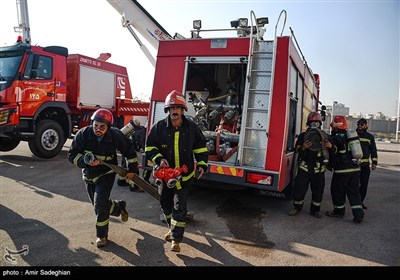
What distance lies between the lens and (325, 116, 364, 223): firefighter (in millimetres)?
4473

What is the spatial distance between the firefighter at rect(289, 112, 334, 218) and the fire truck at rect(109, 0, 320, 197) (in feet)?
0.67

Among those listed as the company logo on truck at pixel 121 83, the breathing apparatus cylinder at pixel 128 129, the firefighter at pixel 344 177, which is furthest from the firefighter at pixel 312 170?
the company logo on truck at pixel 121 83

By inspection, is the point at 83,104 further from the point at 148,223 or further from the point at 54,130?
the point at 148,223

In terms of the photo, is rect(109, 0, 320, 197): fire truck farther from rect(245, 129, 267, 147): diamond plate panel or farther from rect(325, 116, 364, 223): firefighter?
rect(325, 116, 364, 223): firefighter

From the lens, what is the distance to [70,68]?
9.11 meters

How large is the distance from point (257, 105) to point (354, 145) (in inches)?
61.8

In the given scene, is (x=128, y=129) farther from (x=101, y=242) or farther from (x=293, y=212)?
(x=293, y=212)

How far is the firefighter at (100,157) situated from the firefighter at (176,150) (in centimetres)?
37

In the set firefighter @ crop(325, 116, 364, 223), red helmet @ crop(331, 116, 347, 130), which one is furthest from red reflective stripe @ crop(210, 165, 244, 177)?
red helmet @ crop(331, 116, 347, 130)

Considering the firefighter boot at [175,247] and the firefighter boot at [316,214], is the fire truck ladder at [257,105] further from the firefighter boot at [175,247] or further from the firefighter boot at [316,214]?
the firefighter boot at [175,247]

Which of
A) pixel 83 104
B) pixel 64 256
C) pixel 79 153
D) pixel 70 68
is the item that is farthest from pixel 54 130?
pixel 64 256

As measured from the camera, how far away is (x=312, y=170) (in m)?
4.50

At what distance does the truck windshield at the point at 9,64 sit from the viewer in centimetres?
704

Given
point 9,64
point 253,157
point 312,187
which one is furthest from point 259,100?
point 9,64
